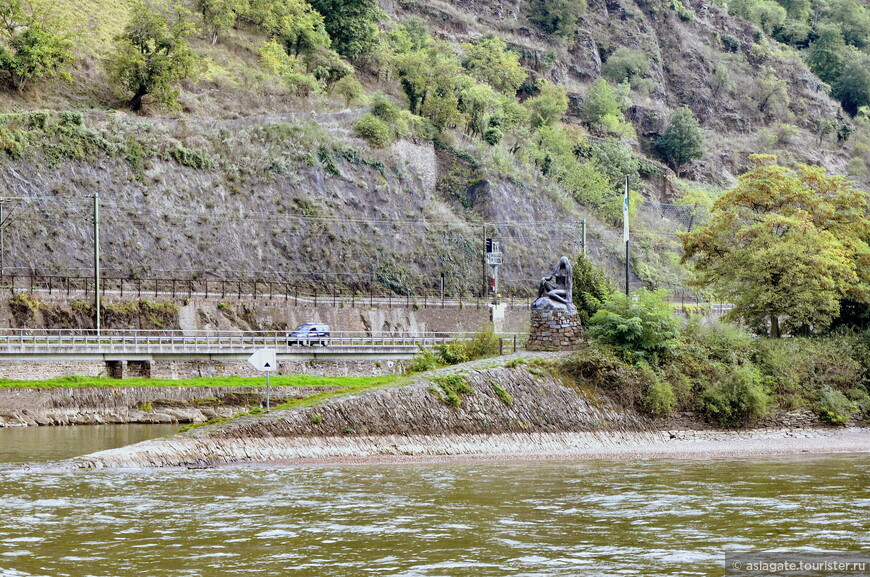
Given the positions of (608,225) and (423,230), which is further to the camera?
(608,225)

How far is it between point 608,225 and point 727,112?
48176 mm

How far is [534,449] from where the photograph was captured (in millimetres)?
36906

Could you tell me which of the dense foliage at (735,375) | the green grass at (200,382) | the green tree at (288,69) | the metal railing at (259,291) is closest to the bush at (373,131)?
the green tree at (288,69)

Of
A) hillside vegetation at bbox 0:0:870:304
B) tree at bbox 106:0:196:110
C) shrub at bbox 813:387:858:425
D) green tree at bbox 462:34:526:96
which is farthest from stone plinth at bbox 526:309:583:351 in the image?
green tree at bbox 462:34:526:96

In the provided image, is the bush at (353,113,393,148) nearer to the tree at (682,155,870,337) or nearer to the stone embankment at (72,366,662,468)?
the tree at (682,155,870,337)

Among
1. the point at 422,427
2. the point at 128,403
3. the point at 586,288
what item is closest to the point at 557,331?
the point at 586,288

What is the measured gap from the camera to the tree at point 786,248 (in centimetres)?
4872

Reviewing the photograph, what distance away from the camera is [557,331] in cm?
4253

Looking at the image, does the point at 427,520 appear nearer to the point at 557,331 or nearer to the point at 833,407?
the point at 557,331

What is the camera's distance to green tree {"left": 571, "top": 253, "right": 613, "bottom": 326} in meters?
45.6

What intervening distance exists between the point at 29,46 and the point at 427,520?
71.4 m

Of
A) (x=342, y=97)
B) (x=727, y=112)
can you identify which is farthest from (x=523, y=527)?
(x=727, y=112)

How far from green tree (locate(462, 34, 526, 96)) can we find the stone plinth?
82321 mm

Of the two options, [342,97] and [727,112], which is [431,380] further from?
[727,112]
